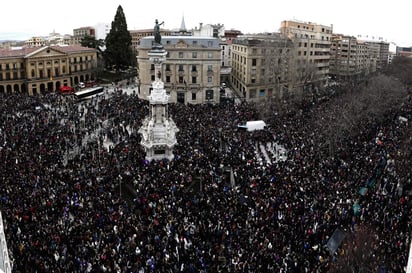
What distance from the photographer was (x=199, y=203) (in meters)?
21.9

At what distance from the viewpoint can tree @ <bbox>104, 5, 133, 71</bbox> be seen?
6981 cm

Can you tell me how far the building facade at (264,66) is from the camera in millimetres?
57094

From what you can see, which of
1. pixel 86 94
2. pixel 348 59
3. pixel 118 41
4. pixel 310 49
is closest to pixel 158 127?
pixel 86 94

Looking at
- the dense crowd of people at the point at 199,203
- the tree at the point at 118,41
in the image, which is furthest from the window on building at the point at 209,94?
the tree at the point at 118,41

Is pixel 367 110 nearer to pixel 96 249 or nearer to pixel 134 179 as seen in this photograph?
pixel 134 179

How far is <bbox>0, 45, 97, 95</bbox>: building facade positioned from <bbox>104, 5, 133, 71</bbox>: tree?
5.54 m

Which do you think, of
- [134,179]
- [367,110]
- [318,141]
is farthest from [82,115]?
[367,110]

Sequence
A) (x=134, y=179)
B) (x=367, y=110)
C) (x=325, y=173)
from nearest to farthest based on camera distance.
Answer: (x=134, y=179), (x=325, y=173), (x=367, y=110)

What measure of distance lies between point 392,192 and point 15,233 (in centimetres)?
2159

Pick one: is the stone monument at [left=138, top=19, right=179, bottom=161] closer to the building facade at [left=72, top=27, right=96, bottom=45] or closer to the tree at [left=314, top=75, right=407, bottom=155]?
the tree at [left=314, top=75, right=407, bottom=155]

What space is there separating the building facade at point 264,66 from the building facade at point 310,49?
2476mm

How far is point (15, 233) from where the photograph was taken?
18.6 m

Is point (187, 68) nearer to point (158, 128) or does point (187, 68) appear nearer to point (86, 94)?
point (86, 94)

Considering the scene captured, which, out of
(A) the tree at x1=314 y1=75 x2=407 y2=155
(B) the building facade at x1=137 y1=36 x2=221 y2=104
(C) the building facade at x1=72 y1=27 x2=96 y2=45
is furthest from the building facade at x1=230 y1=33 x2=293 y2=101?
(C) the building facade at x1=72 y1=27 x2=96 y2=45
